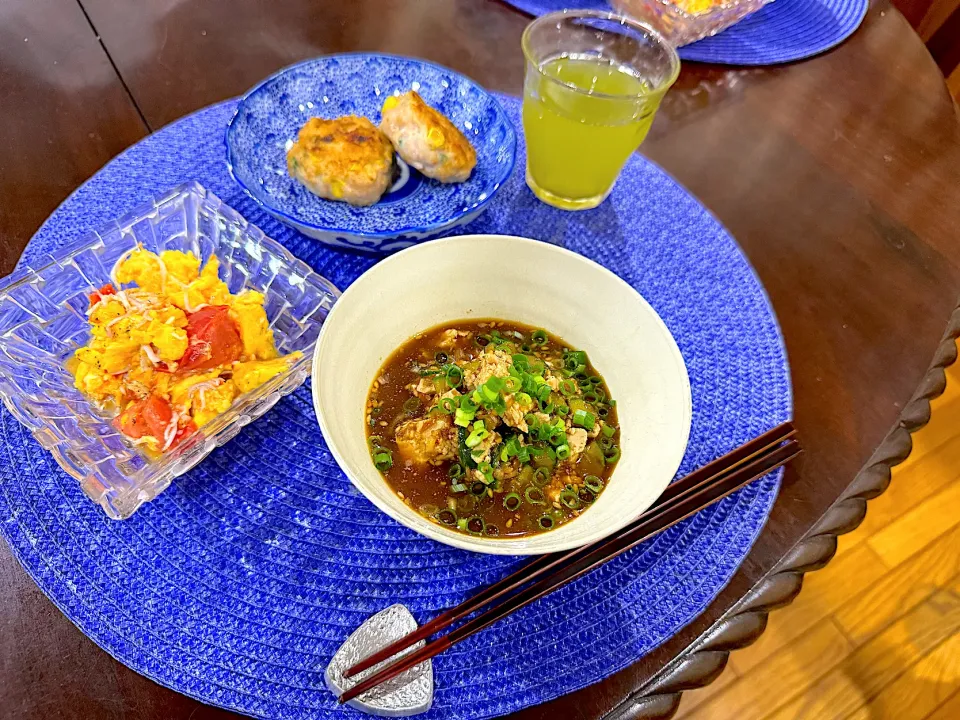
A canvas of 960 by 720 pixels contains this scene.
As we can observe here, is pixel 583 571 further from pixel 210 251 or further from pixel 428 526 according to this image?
pixel 210 251

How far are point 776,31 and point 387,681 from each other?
246 cm

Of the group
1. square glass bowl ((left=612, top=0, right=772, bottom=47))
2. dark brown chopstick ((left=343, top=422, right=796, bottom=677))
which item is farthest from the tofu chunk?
square glass bowl ((left=612, top=0, right=772, bottom=47))

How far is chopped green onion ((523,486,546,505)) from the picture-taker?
115cm

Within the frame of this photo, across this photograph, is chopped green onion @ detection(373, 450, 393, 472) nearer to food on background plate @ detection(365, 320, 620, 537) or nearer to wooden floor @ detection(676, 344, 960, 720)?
food on background plate @ detection(365, 320, 620, 537)

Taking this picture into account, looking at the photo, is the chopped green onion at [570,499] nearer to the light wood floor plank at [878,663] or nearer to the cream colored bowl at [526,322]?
the cream colored bowl at [526,322]

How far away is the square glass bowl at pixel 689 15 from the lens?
2021 millimetres

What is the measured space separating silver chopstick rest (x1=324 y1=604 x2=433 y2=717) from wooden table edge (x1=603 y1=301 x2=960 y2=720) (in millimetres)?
292

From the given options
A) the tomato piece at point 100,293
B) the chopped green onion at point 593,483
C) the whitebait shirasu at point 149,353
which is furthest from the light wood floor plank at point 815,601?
the tomato piece at point 100,293

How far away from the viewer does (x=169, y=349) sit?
1198mm

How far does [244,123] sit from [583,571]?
141cm

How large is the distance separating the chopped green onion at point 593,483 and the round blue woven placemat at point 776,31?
1639mm

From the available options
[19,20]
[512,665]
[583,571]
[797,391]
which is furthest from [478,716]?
[19,20]

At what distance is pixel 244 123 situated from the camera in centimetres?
166

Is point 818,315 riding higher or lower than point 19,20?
higher
